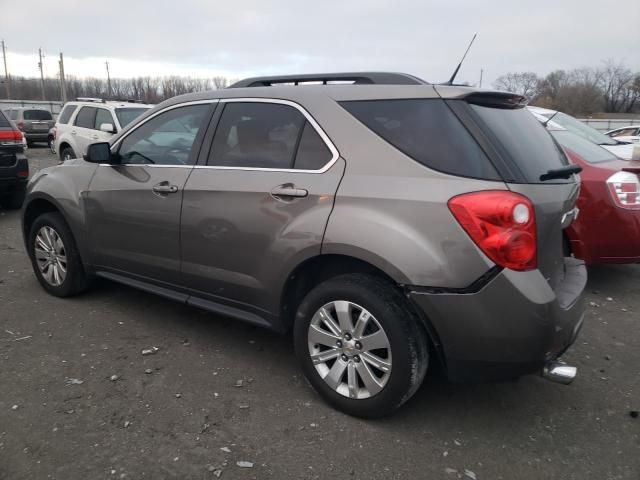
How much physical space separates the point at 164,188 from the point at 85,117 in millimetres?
10534

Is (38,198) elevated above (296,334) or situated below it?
above

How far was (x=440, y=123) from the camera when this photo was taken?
2623 mm

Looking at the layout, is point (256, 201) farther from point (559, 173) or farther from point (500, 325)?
point (559, 173)

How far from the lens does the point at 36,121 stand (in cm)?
2256

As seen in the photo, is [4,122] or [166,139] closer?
[166,139]

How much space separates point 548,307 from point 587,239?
2.49 metres

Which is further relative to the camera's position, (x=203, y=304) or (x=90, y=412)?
(x=203, y=304)

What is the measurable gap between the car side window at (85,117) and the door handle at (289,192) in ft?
35.9

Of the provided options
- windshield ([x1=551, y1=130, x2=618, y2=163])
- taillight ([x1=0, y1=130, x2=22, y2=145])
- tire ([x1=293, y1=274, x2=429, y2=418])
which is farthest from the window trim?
taillight ([x1=0, y1=130, x2=22, y2=145])

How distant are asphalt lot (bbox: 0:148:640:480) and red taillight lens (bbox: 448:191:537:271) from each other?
3.27ft

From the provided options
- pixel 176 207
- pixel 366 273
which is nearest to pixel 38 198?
pixel 176 207

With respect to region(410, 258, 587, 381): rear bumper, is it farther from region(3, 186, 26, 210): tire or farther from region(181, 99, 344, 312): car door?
region(3, 186, 26, 210): tire

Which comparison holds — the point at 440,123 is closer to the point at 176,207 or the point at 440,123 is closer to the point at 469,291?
the point at 469,291

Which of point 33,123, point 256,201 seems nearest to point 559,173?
point 256,201
